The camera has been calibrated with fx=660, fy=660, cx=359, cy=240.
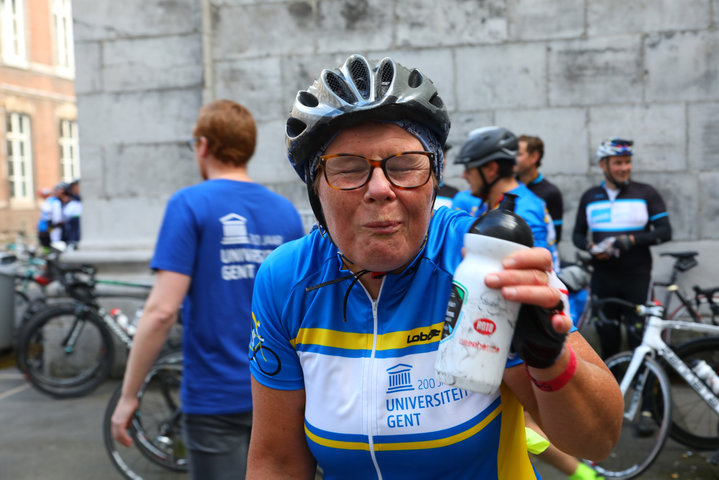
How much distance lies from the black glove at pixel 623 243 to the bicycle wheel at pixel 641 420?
1.07 m

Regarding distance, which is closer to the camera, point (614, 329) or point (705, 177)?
point (614, 329)

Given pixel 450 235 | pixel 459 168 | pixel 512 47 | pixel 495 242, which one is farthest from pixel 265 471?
pixel 512 47

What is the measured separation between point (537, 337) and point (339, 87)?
0.75 m

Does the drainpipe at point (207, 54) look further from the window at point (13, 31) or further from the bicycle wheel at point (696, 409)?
the window at point (13, 31)

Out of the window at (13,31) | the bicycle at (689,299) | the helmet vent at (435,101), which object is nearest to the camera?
the helmet vent at (435,101)

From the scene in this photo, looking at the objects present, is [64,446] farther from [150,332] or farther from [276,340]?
[276,340]

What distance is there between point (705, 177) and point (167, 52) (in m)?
5.60

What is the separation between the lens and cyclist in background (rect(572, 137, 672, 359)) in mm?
5688

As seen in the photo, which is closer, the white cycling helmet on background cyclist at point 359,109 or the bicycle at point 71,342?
the white cycling helmet on background cyclist at point 359,109

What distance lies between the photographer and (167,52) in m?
7.04

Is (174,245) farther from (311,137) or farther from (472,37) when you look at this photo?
(472,37)

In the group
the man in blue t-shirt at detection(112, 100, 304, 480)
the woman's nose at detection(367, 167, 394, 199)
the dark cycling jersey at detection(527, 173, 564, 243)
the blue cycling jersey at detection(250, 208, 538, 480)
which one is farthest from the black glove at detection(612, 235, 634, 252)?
the woman's nose at detection(367, 167, 394, 199)

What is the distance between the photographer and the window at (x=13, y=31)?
92.1 feet

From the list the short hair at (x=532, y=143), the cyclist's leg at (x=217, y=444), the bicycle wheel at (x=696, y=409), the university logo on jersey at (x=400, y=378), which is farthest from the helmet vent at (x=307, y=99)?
the short hair at (x=532, y=143)
